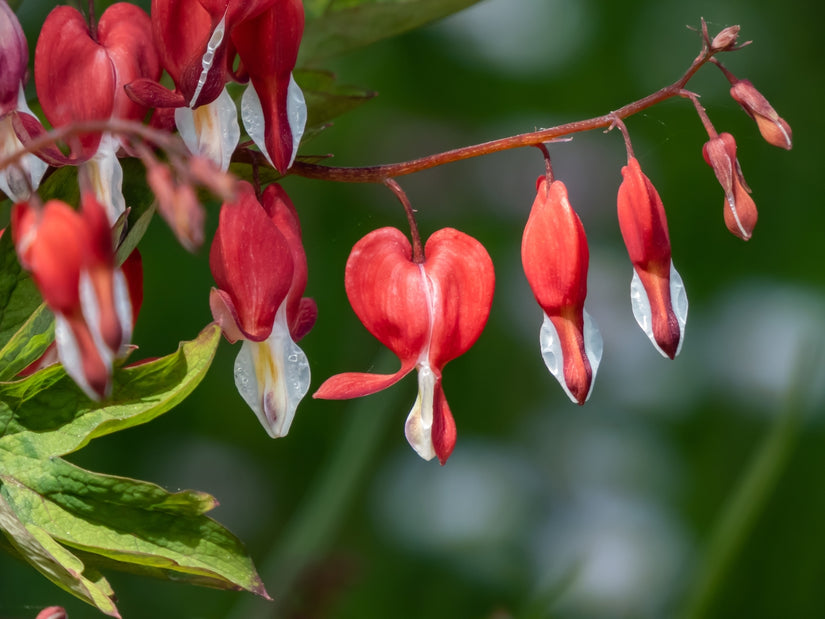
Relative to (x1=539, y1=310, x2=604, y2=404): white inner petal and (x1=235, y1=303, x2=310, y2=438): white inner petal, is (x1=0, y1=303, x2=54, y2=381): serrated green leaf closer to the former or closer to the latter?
(x1=235, y1=303, x2=310, y2=438): white inner petal

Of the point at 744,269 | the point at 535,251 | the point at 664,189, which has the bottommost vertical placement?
the point at 744,269

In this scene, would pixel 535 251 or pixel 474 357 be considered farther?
pixel 474 357

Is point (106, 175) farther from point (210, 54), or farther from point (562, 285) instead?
point (562, 285)

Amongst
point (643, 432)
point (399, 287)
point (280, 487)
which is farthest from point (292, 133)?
point (643, 432)

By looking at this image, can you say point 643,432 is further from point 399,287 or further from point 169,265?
point 399,287

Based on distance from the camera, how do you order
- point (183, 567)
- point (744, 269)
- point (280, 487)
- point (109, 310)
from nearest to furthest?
point (109, 310)
point (183, 567)
point (280, 487)
point (744, 269)
